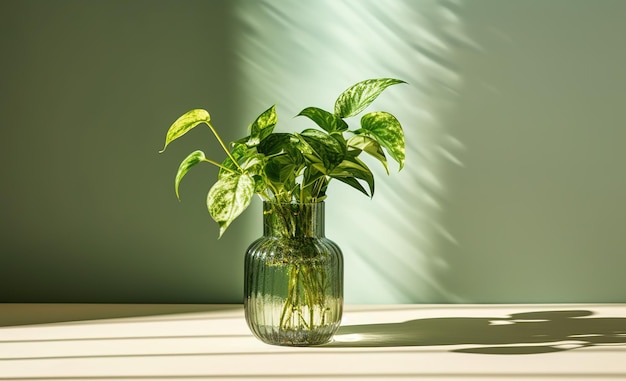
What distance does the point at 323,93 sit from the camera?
1.66 m

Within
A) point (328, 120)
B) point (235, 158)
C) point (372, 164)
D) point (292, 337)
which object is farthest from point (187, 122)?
point (372, 164)

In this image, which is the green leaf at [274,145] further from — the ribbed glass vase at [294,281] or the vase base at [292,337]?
the vase base at [292,337]

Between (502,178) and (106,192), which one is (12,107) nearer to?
(106,192)

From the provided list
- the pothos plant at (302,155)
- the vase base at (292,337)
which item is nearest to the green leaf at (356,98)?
the pothos plant at (302,155)

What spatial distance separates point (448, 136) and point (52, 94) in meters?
0.81

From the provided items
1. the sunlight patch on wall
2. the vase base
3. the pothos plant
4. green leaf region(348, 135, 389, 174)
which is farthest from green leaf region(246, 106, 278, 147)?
the sunlight patch on wall

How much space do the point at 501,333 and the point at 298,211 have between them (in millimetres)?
408

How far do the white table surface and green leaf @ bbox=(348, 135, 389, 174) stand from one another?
0.93 ft

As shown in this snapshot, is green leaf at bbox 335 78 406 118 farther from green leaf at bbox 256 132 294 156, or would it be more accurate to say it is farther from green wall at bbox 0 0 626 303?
green wall at bbox 0 0 626 303

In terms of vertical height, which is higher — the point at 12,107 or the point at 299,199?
the point at 12,107

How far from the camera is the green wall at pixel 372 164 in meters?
1.65

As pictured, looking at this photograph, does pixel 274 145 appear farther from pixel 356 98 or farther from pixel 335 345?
pixel 335 345

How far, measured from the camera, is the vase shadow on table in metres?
1.25

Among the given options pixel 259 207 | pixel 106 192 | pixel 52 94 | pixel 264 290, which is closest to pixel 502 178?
pixel 259 207
